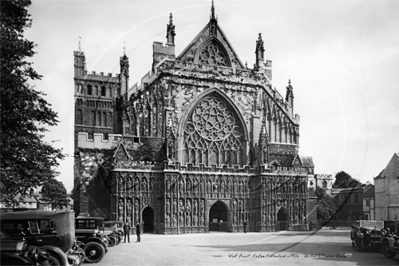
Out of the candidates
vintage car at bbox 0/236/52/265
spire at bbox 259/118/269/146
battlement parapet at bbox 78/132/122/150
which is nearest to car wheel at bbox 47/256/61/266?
vintage car at bbox 0/236/52/265

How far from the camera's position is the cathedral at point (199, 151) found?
129ft

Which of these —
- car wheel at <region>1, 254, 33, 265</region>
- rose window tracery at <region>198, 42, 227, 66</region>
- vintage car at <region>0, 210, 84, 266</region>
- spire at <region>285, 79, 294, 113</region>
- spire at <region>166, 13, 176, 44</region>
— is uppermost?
spire at <region>166, 13, 176, 44</region>

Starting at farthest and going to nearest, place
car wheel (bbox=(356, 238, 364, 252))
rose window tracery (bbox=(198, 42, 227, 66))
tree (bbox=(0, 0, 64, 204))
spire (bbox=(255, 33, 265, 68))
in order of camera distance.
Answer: spire (bbox=(255, 33, 265, 68)), rose window tracery (bbox=(198, 42, 227, 66)), car wheel (bbox=(356, 238, 364, 252)), tree (bbox=(0, 0, 64, 204))

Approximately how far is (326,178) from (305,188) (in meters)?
34.1

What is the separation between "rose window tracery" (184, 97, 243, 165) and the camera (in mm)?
43406

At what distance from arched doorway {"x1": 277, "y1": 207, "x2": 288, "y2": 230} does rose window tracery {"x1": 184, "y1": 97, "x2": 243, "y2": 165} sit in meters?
6.52

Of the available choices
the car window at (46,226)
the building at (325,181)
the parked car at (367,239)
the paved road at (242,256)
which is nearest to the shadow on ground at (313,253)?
the paved road at (242,256)

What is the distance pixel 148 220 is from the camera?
40938 mm

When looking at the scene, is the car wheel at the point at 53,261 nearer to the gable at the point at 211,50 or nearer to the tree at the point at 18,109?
the tree at the point at 18,109

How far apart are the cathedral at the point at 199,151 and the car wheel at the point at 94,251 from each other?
1705 cm

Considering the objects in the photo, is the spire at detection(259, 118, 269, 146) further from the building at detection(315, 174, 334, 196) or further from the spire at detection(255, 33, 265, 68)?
the building at detection(315, 174, 334, 196)

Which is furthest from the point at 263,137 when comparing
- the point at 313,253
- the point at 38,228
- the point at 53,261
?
the point at 53,261

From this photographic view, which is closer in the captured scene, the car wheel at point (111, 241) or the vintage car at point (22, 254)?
the vintage car at point (22, 254)

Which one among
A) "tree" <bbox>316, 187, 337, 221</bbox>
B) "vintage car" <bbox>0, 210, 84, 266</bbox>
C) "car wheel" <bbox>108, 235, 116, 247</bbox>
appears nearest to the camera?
"vintage car" <bbox>0, 210, 84, 266</bbox>
